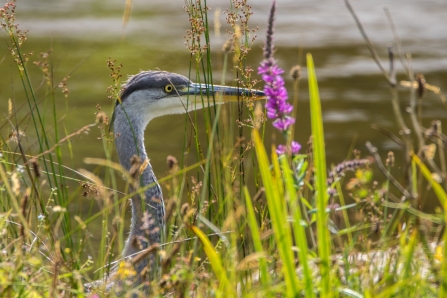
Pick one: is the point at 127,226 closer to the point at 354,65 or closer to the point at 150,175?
the point at 150,175

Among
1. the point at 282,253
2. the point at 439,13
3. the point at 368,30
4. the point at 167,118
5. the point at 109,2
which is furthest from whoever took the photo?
the point at 109,2

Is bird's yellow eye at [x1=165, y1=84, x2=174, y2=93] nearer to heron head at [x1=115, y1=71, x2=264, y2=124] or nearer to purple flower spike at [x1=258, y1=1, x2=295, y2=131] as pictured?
Answer: heron head at [x1=115, y1=71, x2=264, y2=124]

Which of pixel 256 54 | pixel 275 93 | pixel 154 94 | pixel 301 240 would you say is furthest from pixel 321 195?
pixel 256 54

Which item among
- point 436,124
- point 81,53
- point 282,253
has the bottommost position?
point 81,53

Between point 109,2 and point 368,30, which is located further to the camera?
point 109,2

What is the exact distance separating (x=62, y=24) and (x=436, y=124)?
957cm

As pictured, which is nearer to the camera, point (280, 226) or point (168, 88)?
point (280, 226)

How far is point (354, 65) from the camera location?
29.4 feet

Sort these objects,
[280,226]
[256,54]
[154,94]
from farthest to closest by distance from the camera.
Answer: [256,54], [154,94], [280,226]

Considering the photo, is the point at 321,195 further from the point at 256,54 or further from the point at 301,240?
the point at 256,54

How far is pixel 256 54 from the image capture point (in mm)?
9297

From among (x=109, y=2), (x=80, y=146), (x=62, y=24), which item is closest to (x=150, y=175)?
(x=80, y=146)

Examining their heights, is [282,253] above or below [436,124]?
below

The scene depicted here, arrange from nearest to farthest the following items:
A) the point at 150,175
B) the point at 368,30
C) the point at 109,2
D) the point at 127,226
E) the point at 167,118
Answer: the point at 150,175
the point at 127,226
the point at 167,118
the point at 368,30
the point at 109,2
